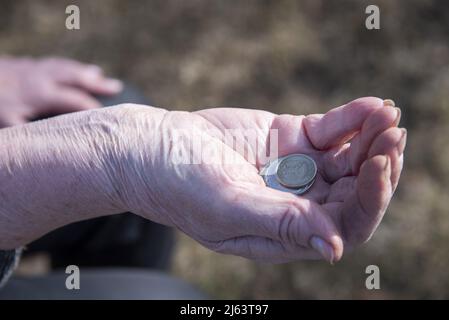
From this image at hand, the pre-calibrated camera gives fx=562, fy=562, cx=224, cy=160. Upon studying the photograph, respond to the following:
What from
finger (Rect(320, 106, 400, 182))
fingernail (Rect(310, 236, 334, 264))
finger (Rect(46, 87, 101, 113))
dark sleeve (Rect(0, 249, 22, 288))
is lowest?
dark sleeve (Rect(0, 249, 22, 288))

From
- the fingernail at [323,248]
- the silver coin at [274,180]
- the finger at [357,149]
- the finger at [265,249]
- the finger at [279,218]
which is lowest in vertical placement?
the finger at [265,249]

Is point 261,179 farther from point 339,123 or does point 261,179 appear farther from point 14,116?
point 14,116

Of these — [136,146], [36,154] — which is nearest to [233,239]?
[136,146]

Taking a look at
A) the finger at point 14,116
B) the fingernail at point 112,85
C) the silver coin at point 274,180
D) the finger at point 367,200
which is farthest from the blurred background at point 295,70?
the finger at point 367,200

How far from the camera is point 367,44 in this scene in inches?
145

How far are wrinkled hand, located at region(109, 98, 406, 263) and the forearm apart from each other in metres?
0.05

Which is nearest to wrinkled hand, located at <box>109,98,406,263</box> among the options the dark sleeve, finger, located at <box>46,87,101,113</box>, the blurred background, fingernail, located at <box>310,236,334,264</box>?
fingernail, located at <box>310,236,334,264</box>

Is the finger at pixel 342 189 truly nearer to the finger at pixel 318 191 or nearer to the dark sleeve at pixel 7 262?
the finger at pixel 318 191

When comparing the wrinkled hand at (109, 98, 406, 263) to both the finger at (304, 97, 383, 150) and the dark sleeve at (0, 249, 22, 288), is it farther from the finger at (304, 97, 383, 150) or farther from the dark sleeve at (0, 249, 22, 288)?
the dark sleeve at (0, 249, 22, 288)

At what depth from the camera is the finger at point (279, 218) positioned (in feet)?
4.24

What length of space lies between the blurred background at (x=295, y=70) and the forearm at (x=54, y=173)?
64.1 inches

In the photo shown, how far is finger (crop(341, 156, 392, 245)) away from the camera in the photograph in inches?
50.3

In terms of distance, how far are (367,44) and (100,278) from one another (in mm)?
2460
